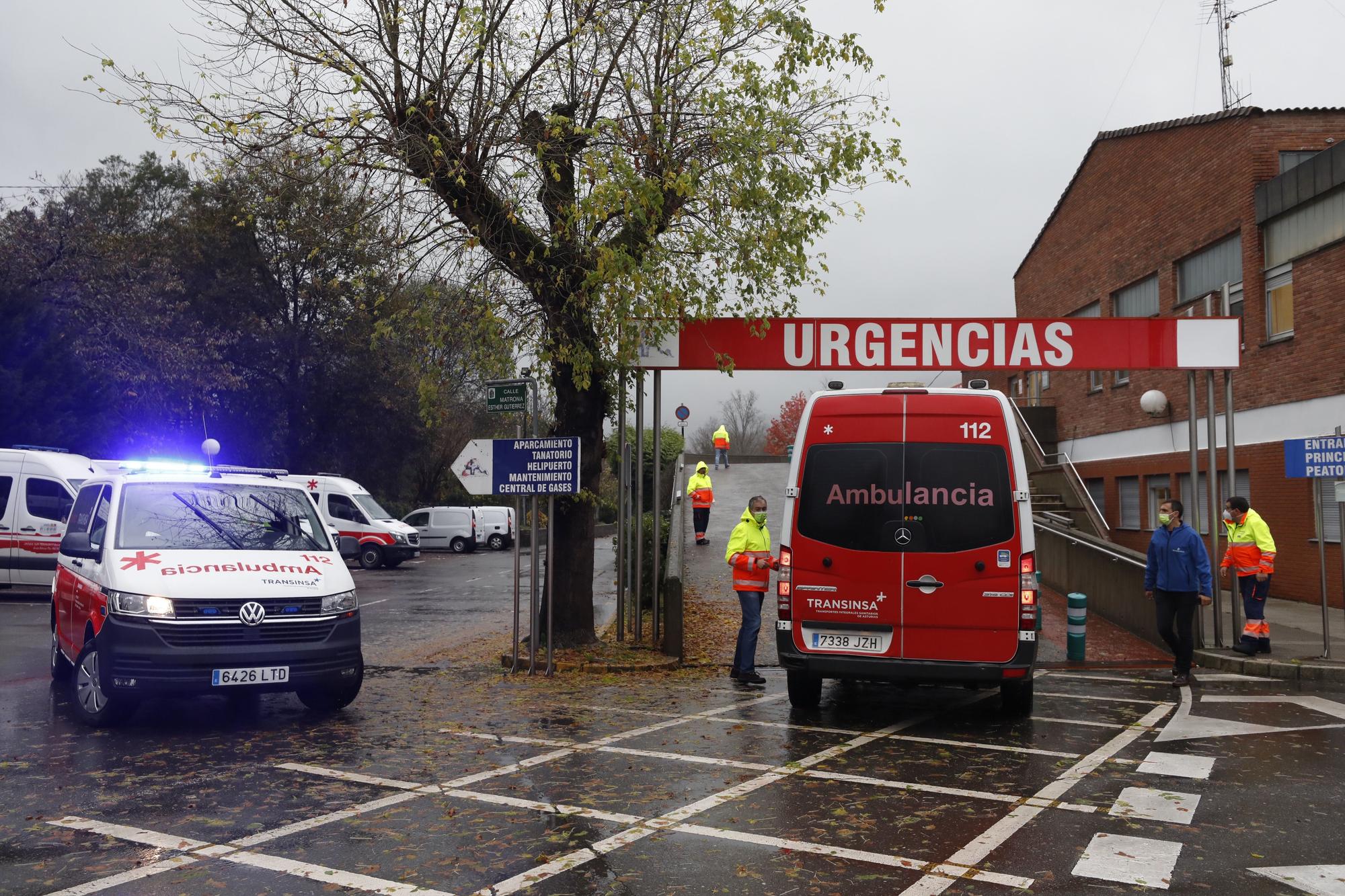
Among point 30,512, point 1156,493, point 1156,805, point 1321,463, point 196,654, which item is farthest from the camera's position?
point 1156,493

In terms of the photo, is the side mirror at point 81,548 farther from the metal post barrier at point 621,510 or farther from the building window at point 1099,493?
the building window at point 1099,493

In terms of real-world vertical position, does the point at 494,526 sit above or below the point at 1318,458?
below

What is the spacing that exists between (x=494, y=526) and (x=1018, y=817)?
3697 centimetres

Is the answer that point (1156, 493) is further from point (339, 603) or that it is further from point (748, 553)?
point (339, 603)

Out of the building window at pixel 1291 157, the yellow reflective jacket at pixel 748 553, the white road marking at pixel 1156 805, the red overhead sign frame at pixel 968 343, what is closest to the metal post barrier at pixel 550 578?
the yellow reflective jacket at pixel 748 553

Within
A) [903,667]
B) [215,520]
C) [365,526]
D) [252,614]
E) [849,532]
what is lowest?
[903,667]

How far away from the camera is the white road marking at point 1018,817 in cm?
521

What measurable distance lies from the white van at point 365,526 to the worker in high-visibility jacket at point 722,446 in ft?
36.5

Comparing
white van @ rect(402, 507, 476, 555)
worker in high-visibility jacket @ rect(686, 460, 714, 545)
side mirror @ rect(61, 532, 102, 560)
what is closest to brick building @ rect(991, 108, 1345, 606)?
worker in high-visibility jacket @ rect(686, 460, 714, 545)

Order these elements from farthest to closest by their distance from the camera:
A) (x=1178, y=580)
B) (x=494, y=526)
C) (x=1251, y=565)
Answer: (x=494, y=526) → (x=1251, y=565) → (x=1178, y=580)

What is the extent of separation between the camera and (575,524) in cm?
1328

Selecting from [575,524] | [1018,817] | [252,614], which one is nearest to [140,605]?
[252,614]

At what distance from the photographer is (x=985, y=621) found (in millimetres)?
9133

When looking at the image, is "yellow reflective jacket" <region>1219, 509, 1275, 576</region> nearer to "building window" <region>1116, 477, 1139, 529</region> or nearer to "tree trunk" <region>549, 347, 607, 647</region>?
"tree trunk" <region>549, 347, 607, 647</region>
